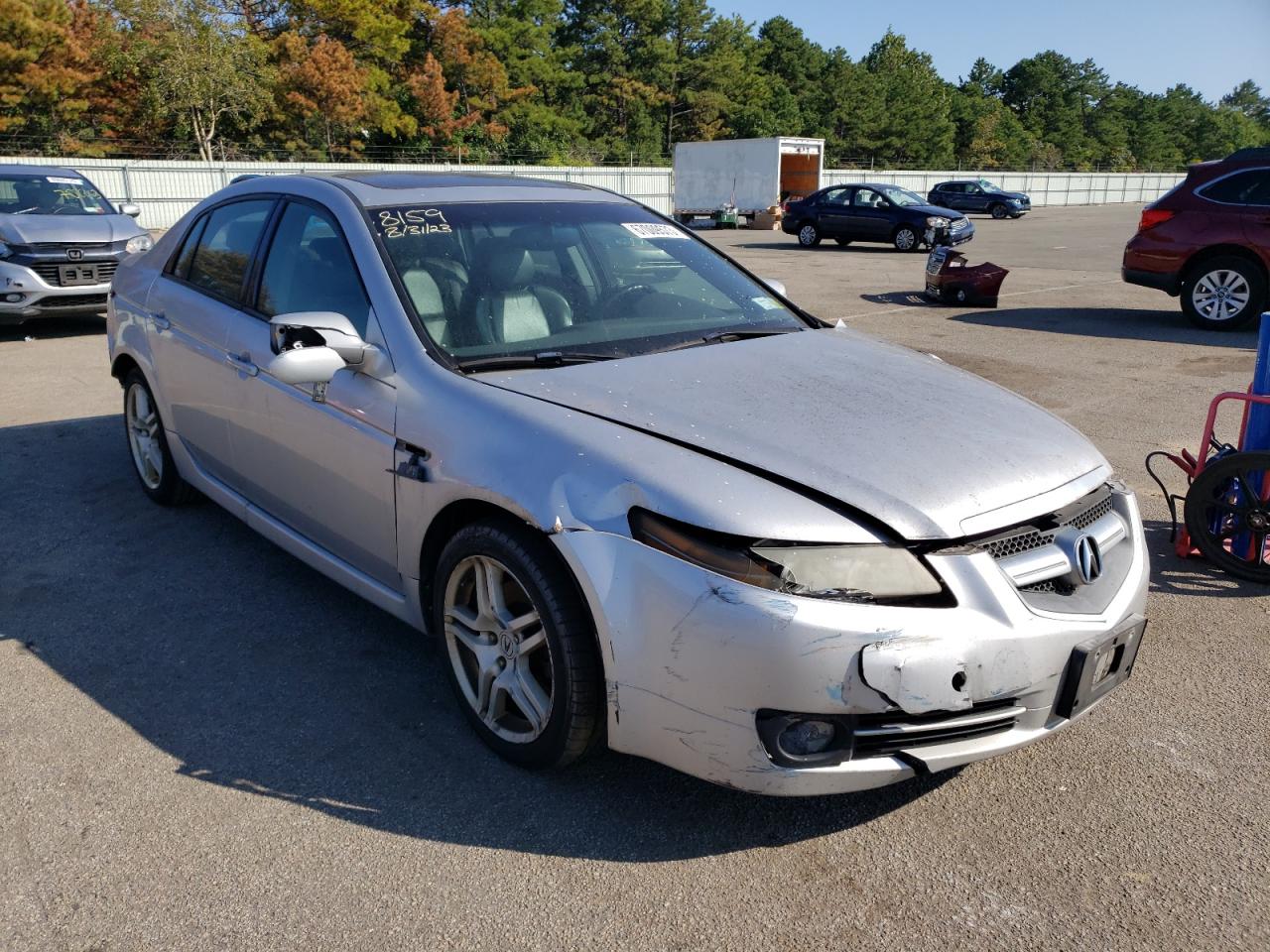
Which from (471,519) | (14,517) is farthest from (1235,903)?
(14,517)

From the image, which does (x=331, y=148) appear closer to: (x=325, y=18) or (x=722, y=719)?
(x=325, y=18)

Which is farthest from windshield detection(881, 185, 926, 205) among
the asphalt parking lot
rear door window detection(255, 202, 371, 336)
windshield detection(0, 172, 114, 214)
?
rear door window detection(255, 202, 371, 336)

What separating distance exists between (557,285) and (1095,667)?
2093 mm

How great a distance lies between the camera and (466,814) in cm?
282

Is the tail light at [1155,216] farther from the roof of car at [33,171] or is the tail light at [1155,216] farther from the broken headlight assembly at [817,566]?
the roof of car at [33,171]

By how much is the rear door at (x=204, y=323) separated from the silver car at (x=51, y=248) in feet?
21.1

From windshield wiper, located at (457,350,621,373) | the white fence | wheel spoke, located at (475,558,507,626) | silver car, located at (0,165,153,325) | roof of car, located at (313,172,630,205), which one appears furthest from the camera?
the white fence

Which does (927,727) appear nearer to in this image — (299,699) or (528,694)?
(528,694)

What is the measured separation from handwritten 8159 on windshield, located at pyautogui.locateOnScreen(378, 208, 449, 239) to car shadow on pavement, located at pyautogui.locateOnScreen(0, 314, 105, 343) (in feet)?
29.2

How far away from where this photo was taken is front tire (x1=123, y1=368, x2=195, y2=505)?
510cm

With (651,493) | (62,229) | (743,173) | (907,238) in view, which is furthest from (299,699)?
(743,173)

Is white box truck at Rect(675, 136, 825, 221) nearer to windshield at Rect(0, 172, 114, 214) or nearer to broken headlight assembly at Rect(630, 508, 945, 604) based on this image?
windshield at Rect(0, 172, 114, 214)

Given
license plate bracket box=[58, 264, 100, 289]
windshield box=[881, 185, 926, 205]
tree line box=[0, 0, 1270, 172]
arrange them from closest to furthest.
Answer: license plate bracket box=[58, 264, 100, 289] → windshield box=[881, 185, 926, 205] → tree line box=[0, 0, 1270, 172]

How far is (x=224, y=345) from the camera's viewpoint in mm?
4160
